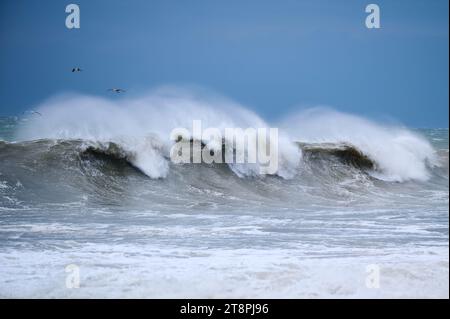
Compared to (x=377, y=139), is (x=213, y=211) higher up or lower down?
lower down

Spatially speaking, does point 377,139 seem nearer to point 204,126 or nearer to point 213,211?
point 204,126

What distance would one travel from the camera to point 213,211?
1142cm

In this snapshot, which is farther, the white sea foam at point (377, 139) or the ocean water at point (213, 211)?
the white sea foam at point (377, 139)

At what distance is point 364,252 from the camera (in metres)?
7.34

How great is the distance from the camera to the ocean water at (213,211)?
6.10 metres

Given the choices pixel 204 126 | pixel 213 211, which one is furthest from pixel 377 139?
pixel 213 211

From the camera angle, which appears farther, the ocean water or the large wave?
the large wave

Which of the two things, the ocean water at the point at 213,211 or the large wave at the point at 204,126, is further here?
the large wave at the point at 204,126

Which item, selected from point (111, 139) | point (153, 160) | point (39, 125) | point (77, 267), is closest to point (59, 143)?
point (111, 139)

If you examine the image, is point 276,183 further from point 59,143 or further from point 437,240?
point 437,240

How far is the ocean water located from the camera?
20.0 ft

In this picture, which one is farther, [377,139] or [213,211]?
[377,139]
